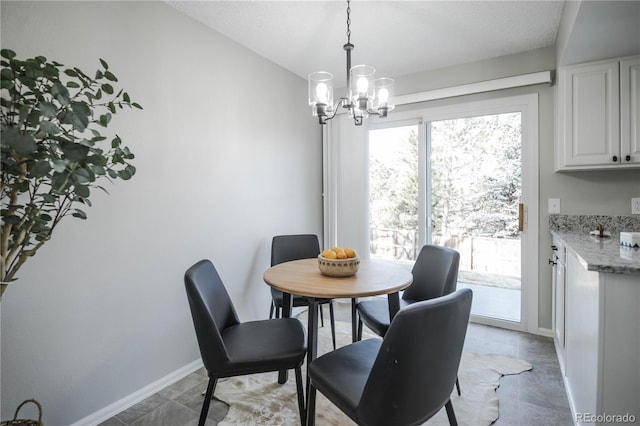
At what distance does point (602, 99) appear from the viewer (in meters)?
2.28

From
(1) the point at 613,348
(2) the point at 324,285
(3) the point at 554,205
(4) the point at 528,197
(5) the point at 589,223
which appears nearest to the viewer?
(1) the point at 613,348

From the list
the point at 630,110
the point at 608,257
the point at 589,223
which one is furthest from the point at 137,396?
the point at 630,110

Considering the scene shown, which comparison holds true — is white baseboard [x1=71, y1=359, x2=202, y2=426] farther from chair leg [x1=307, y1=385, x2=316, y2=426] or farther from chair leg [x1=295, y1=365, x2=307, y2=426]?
chair leg [x1=307, y1=385, x2=316, y2=426]

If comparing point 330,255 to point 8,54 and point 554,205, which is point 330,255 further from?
point 554,205

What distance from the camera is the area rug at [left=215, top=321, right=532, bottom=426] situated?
5.75 ft

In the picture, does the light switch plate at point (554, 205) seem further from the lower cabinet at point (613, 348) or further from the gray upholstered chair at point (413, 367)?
the gray upholstered chair at point (413, 367)

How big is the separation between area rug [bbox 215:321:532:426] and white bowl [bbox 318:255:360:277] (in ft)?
2.51

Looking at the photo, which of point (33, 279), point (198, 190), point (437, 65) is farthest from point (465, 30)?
point (33, 279)

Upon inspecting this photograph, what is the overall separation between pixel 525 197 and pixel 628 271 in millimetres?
1826

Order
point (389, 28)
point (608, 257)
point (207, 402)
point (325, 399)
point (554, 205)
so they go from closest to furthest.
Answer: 1. point (608, 257)
2. point (207, 402)
3. point (325, 399)
4. point (389, 28)
5. point (554, 205)

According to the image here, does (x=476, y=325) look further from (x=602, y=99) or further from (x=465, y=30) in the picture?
(x=465, y=30)

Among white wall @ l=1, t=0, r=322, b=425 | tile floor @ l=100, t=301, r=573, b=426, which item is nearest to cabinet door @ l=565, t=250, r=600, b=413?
tile floor @ l=100, t=301, r=573, b=426

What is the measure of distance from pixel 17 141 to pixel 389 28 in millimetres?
2422

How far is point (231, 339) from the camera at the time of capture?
5.60ft
